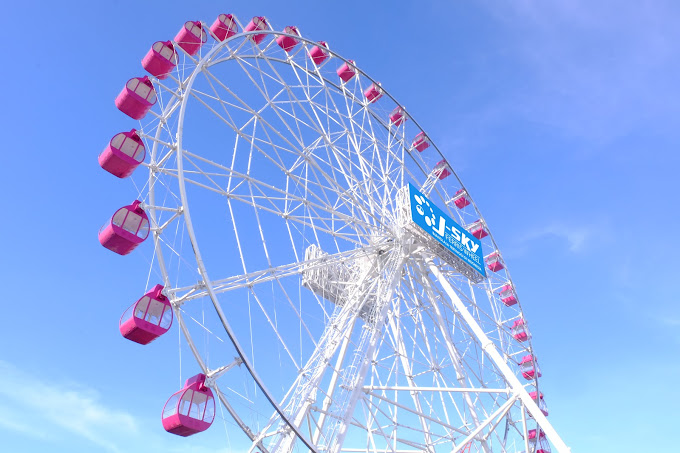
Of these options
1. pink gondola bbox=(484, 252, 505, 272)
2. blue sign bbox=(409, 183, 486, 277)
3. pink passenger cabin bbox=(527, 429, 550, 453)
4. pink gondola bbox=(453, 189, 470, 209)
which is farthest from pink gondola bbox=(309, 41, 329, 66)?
pink passenger cabin bbox=(527, 429, 550, 453)

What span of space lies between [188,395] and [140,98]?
7160 mm

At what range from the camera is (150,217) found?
12.9 meters

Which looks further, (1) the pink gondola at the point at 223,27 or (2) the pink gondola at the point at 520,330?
(2) the pink gondola at the point at 520,330

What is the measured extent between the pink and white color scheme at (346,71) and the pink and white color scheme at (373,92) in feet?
3.43

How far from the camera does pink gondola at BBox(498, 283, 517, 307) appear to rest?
23766 mm

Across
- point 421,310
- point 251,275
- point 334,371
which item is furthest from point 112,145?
point 421,310

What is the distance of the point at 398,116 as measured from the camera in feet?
75.7

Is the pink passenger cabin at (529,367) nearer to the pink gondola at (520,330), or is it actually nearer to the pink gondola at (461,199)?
the pink gondola at (520,330)

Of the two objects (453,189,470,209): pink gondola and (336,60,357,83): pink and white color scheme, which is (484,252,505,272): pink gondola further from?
(336,60,357,83): pink and white color scheme

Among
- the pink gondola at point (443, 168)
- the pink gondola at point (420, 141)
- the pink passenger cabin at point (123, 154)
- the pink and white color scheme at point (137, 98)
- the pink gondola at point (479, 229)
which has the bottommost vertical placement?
the pink passenger cabin at point (123, 154)

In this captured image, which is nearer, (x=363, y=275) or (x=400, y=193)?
(x=363, y=275)

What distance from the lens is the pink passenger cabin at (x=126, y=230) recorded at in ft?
40.2

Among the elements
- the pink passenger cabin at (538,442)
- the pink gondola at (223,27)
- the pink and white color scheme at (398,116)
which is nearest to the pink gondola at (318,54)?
the pink gondola at (223,27)

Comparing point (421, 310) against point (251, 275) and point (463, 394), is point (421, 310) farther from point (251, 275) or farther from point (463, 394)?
point (251, 275)
